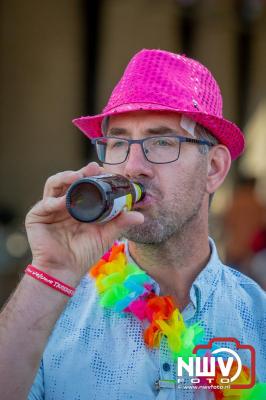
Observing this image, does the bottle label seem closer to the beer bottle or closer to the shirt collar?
the beer bottle

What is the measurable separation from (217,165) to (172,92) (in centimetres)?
39

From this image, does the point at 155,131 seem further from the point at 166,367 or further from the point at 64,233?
the point at 166,367

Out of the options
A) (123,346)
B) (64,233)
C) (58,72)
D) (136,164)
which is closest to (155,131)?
(136,164)

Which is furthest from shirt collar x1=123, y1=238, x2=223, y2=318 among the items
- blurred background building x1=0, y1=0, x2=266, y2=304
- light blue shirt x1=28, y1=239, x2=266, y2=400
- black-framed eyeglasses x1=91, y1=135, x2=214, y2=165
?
blurred background building x1=0, y1=0, x2=266, y2=304

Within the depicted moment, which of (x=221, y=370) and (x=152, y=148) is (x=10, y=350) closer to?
(x=221, y=370)

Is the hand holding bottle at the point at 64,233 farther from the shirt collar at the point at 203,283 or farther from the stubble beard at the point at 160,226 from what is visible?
the shirt collar at the point at 203,283

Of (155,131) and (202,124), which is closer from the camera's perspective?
(155,131)

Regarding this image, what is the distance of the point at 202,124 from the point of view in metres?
2.62

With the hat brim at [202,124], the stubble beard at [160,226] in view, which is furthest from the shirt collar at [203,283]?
the hat brim at [202,124]

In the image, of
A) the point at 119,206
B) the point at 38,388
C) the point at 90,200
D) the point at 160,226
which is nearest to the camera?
the point at 90,200

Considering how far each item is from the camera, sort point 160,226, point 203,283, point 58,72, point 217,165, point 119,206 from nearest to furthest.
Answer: point 119,206 → point 160,226 → point 203,283 → point 217,165 → point 58,72

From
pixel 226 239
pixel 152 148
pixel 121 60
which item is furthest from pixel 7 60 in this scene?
pixel 152 148

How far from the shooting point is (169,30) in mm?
10219

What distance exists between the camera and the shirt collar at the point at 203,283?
8.01 feet
